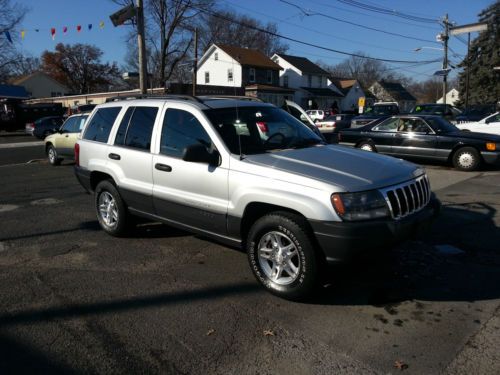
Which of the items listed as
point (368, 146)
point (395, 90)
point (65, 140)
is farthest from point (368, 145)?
point (395, 90)

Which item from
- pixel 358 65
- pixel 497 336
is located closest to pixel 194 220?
pixel 497 336

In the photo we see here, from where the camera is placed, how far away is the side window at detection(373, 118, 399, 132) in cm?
1245

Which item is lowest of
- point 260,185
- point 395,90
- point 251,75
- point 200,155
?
point 260,185

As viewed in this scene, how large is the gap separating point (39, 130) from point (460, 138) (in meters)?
25.6

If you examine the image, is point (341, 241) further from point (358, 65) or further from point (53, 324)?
point (358, 65)

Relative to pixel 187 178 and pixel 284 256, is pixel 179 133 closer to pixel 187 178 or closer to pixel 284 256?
pixel 187 178

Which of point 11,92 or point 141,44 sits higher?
point 11,92

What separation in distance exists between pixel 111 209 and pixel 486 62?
54.0 m

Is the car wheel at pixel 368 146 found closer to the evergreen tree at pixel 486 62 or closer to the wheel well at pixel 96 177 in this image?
the wheel well at pixel 96 177

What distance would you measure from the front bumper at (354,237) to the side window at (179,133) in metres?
1.58

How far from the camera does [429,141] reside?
38.4 ft

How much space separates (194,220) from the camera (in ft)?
15.1

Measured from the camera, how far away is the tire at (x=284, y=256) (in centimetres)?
370

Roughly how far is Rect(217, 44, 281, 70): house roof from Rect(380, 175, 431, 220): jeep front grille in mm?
49182
